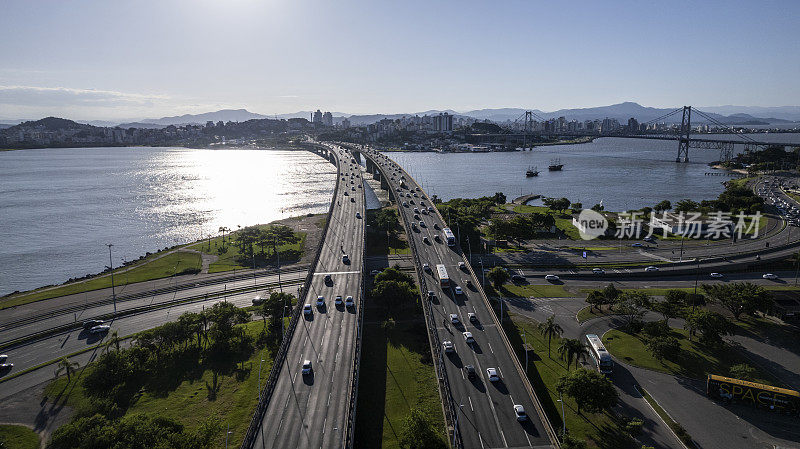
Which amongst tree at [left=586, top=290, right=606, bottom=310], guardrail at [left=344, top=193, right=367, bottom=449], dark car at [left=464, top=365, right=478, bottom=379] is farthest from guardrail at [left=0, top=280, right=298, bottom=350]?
tree at [left=586, top=290, right=606, bottom=310]

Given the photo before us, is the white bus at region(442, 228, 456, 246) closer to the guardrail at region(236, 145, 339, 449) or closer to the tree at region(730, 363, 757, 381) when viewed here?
the guardrail at region(236, 145, 339, 449)

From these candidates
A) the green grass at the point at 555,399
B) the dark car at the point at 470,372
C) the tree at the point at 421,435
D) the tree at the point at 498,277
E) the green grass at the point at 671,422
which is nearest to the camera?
the tree at the point at 421,435

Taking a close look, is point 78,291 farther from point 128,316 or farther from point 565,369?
point 565,369

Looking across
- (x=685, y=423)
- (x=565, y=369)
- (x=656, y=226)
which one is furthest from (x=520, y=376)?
(x=656, y=226)

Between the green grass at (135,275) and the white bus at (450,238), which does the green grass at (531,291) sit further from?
the green grass at (135,275)

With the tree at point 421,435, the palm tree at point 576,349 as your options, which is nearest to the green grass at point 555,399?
the palm tree at point 576,349
